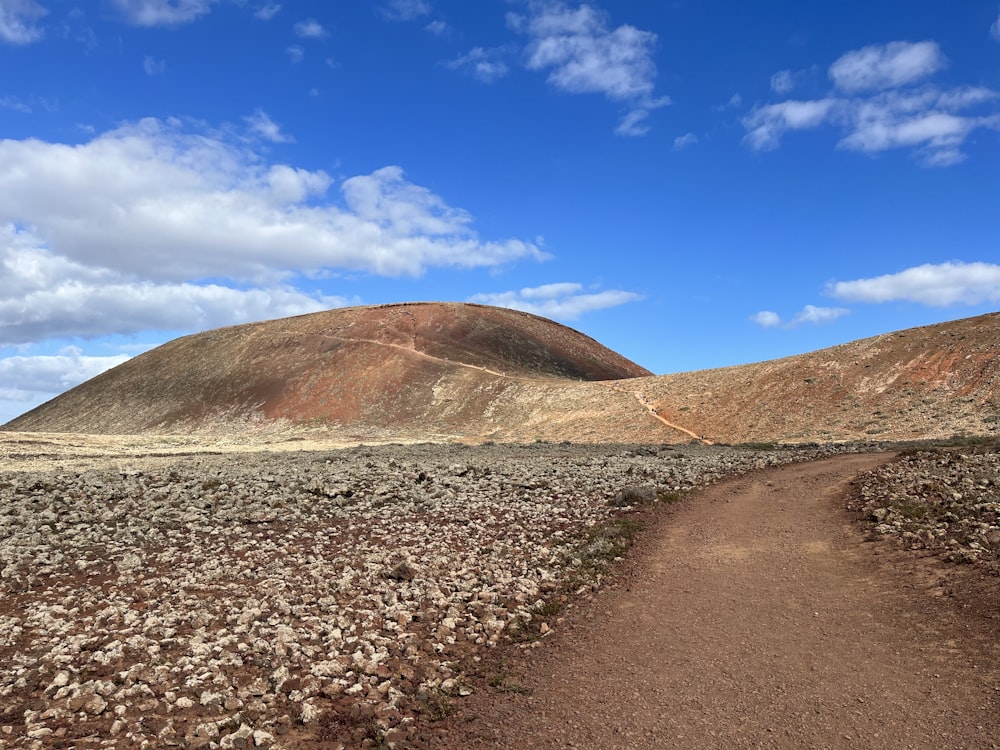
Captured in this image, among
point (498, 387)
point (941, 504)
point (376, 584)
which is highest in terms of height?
point (498, 387)

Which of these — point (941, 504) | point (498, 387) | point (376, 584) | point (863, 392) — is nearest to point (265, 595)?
point (376, 584)

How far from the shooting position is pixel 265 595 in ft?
36.4

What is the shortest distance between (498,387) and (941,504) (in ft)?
218

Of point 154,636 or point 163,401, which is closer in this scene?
point 154,636

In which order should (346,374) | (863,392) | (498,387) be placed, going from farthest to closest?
(346,374) < (498,387) < (863,392)

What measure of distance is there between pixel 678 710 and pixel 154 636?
7.05m

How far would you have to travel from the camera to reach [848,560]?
43.6 ft

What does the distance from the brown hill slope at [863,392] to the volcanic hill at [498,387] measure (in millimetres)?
172

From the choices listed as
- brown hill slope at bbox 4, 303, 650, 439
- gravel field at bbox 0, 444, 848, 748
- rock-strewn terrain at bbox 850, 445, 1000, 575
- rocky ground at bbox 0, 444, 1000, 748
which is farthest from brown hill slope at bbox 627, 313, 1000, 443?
gravel field at bbox 0, 444, 848, 748

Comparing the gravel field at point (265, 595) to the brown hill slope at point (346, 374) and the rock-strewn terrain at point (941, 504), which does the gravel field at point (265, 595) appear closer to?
the rock-strewn terrain at point (941, 504)

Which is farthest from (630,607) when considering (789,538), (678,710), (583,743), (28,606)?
(28,606)

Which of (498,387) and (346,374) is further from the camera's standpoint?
(346,374)

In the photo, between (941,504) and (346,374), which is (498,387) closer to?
(346,374)

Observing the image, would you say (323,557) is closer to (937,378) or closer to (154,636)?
(154,636)
